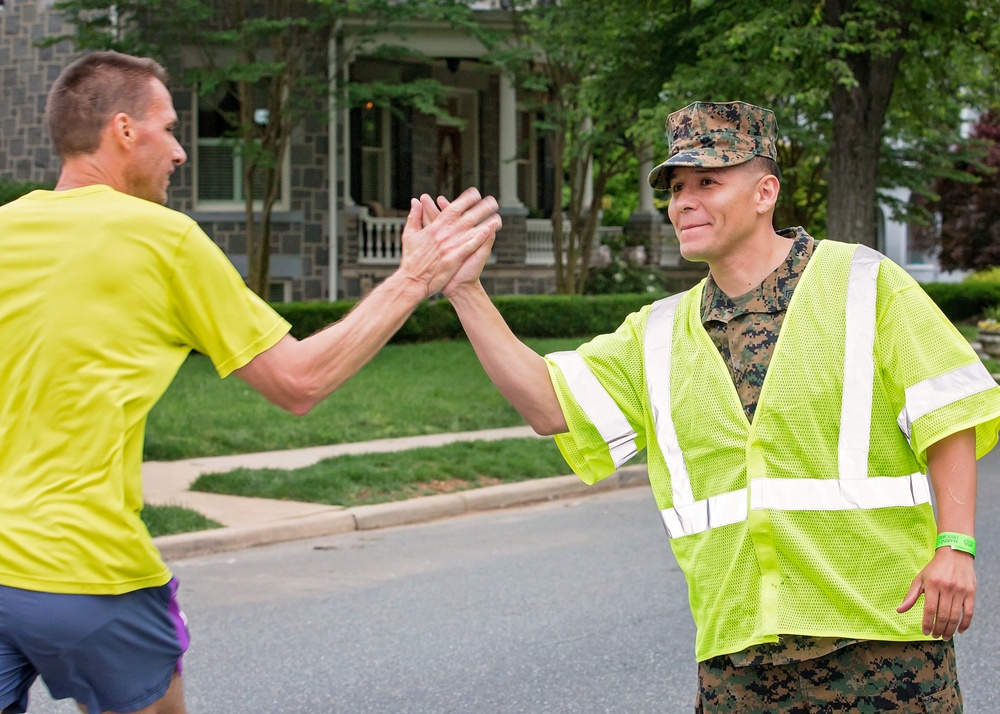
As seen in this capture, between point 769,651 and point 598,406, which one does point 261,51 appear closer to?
point 598,406

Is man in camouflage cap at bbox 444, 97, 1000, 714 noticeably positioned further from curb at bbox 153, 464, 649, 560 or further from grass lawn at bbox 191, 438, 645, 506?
grass lawn at bbox 191, 438, 645, 506

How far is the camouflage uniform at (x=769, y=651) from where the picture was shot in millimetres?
2520

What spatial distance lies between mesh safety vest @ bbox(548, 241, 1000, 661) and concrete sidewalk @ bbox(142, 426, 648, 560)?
5.92 metres

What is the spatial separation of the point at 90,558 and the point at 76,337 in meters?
0.44

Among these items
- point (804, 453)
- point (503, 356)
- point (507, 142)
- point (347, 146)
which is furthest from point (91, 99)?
point (507, 142)

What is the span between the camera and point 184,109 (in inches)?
800

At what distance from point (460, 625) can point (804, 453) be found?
151 inches

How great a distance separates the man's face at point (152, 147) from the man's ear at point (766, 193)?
51.3 inches

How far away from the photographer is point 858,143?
48.0 ft

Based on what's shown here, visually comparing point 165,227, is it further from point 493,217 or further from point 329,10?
point 329,10

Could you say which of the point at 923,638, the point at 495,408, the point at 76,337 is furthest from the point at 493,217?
the point at 495,408

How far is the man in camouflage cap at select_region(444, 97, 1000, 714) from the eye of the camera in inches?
99.8

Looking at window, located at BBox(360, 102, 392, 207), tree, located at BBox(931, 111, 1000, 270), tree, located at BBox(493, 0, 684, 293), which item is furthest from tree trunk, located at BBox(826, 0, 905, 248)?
tree, located at BBox(931, 111, 1000, 270)

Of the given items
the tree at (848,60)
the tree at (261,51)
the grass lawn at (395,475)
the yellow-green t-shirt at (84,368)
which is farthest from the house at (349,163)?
the yellow-green t-shirt at (84,368)
